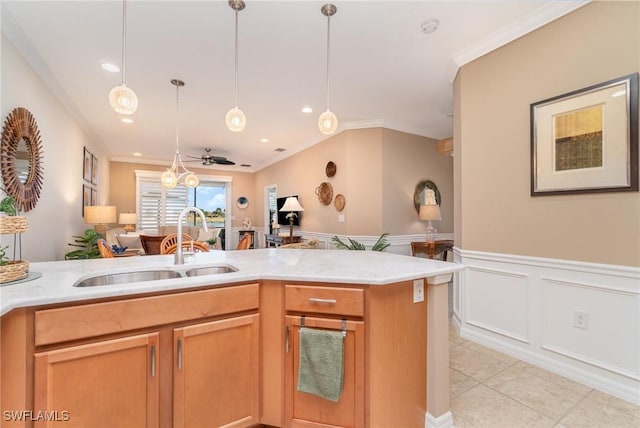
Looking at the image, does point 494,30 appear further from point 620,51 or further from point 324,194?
point 324,194

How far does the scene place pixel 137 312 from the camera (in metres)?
1.21

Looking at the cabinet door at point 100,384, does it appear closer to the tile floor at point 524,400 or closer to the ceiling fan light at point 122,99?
the ceiling fan light at point 122,99

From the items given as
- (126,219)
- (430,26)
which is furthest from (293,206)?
(430,26)

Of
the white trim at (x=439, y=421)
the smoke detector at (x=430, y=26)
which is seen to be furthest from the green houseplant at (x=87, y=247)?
the smoke detector at (x=430, y=26)

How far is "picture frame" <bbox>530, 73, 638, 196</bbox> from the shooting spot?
5.83ft

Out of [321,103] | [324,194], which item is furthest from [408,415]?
[324,194]

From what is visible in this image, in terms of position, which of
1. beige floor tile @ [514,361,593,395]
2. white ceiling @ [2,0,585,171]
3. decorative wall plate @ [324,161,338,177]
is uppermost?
white ceiling @ [2,0,585,171]

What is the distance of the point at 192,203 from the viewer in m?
8.14

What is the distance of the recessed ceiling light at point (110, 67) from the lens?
2789mm

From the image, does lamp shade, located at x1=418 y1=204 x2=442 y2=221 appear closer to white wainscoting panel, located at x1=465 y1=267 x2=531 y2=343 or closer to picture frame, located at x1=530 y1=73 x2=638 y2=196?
white wainscoting panel, located at x1=465 y1=267 x2=531 y2=343

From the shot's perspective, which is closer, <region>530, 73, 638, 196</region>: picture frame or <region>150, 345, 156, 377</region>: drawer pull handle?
<region>150, 345, 156, 377</region>: drawer pull handle

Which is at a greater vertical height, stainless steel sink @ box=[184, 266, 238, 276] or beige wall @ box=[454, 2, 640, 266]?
beige wall @ box=[454, 2, 640, 266]

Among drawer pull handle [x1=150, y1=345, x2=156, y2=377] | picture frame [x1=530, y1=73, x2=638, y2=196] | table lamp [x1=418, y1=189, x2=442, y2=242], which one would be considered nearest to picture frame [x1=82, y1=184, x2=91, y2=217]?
drawer pull handle [x1=150, y1=345, x2=156, y2=377]

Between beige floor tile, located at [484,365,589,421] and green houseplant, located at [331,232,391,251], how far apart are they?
88.0 inches
